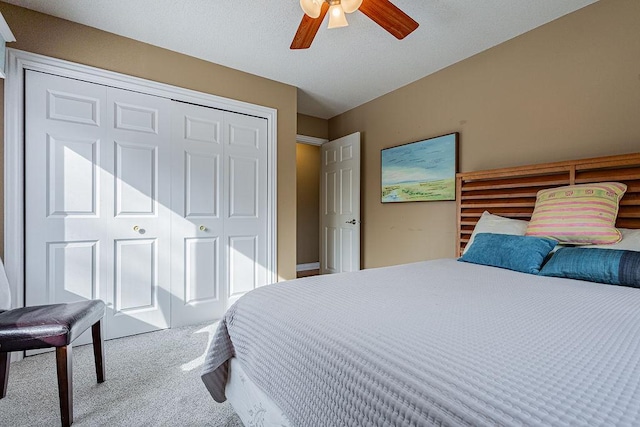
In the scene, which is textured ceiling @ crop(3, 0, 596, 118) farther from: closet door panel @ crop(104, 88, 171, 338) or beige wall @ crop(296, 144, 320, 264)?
beige wall @ crop(296, 144, 320, 264)

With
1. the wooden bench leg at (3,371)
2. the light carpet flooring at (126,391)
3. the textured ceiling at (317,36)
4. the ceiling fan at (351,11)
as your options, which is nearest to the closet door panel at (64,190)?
the light carpet flooring at (126,391)

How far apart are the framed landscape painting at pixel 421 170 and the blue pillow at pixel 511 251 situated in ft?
3.04

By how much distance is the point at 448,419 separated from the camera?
0.52 m

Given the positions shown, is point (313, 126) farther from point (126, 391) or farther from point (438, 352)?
point (438, 352)

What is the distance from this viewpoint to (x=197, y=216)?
271cm

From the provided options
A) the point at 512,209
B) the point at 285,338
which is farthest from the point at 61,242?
the point at 512,209

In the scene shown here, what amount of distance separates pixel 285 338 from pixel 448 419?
0.55 m

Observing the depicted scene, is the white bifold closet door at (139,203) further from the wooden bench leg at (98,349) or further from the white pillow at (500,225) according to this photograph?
the white pillow at (500,225)

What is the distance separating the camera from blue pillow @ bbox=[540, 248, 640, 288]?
1.38 m

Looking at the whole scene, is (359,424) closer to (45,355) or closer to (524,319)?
(524,319)

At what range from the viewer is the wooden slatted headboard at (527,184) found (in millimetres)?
1775

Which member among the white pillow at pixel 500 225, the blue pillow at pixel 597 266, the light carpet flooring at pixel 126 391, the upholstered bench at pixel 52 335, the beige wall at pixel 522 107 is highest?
the beige wall at pixel 522 107

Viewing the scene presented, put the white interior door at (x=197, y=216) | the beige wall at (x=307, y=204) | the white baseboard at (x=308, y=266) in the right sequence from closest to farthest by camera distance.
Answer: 1. the white interior door at (x=197, y=216)
2. the white baseboard at (x=308, y=266)
3. the beige wall at (x=307, y=204)

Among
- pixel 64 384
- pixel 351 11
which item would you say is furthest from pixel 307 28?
pixel 64 384
